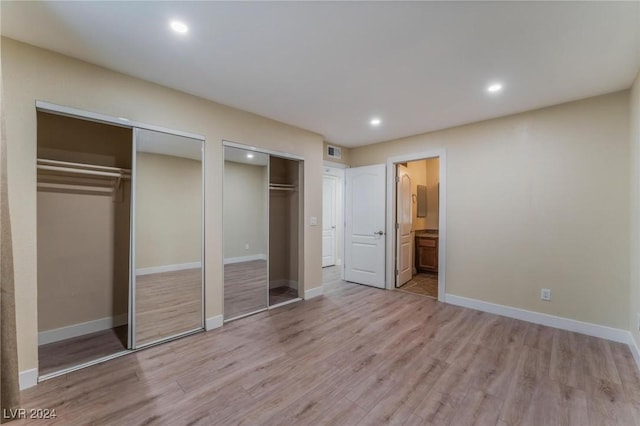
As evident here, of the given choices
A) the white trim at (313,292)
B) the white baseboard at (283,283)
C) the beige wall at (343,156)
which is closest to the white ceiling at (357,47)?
the beige wall at (343,156)

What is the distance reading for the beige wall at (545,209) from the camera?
2867 millimetres

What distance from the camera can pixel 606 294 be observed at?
2.90 meters

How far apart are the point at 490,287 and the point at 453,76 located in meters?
2.78

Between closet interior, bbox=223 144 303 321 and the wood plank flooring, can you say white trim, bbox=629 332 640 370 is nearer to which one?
closet interior, bbox=223 144 303 321

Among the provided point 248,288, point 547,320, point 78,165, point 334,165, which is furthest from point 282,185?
point 547,320

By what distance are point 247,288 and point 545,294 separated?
385 cm

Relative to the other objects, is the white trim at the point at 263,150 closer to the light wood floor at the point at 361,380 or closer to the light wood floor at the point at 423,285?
the light wood floor at the point at 361,380

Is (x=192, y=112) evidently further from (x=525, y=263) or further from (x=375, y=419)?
(x=525, y=263)

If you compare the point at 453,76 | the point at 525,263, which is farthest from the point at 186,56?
the point at 525,263

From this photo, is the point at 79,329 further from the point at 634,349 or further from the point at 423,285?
the point at 634,349

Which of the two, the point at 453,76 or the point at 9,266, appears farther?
the point at 453,76

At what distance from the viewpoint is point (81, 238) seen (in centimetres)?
294

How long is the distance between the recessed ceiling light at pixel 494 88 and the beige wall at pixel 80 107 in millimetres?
2615

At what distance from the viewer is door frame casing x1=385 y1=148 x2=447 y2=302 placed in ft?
13.4
